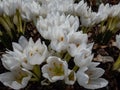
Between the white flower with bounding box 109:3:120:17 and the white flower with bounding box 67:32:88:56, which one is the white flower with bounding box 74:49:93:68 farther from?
the white flower with bounding box 109:3:120:17

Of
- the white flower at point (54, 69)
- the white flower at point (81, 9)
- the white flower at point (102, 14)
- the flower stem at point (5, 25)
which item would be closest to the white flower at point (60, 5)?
the white flower at point (81, 9)

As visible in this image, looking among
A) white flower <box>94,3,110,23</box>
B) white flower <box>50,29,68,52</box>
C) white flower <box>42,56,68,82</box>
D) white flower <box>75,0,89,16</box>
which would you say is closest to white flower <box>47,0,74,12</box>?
white flower <box>75,0,89,16</box>

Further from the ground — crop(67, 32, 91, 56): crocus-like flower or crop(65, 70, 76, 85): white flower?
crop(67, 32, 91, 56): crocus-like flower

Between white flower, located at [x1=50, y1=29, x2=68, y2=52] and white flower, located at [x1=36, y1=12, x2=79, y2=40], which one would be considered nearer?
white flower, located at [x1=50, y1=29, x2=68, y2=52]

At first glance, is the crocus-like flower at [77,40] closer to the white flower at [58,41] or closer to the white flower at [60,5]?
the white flower at [58,41]

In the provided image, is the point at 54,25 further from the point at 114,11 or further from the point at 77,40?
the point at 114,11

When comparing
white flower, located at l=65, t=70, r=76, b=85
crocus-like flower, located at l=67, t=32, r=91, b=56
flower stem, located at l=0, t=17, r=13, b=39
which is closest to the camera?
white flower, located at l=65, t=70, r=76, b=85

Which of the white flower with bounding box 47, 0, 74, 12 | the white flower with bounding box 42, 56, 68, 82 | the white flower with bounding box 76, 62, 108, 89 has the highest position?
the white flower with bounding box 47, 0, 74, 12
